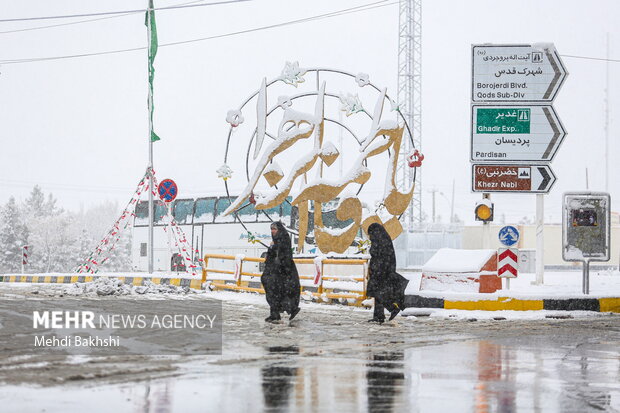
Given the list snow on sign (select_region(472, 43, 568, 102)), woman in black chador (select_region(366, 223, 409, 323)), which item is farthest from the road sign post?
woman in black chador (select_region(366, 223, 409, 323))

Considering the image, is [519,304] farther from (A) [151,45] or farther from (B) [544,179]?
(A) [151,45]

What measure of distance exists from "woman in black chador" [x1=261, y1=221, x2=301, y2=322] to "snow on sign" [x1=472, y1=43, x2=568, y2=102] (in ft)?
26.1

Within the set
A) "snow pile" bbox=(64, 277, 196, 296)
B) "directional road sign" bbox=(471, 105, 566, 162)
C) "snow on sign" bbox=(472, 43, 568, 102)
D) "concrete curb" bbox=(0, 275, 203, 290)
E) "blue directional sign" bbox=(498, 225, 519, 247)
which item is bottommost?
"concrete curb" bbox=(0, 275, 203, 290)

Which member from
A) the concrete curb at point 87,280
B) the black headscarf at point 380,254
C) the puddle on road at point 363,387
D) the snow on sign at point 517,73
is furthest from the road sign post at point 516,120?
the puddle on road at point 363,387

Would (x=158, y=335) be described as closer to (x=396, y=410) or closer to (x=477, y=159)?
(x=396, y=410)

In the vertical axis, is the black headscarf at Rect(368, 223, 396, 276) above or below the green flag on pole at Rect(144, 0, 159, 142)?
below

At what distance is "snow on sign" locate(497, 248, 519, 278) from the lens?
18891 mm

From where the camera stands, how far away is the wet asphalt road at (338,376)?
670 centimetres

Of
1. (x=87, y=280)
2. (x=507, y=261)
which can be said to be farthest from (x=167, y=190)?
(x=507, y=261)

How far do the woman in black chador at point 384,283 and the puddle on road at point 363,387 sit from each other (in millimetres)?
4512

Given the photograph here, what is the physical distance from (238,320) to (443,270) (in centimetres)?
598

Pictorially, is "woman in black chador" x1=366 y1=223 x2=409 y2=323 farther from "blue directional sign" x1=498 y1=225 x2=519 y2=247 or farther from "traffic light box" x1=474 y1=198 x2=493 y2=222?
"traffic light box" x1=474 y1=198 x2=493 y2=222

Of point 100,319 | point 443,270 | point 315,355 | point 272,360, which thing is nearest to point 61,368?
point 272,360

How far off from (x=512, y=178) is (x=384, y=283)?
7.25 m
